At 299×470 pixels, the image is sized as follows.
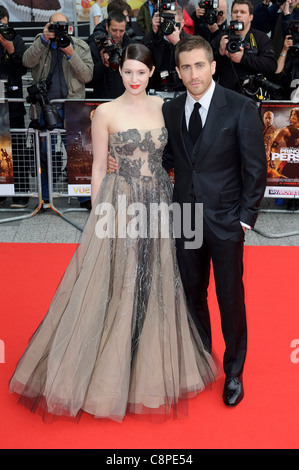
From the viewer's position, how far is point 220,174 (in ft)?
9.09

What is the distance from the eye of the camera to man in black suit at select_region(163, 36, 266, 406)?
270 cm

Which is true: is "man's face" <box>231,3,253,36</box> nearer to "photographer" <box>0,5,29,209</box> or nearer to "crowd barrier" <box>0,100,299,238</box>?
"crowd barrier" <box>0,100,299,238</box>

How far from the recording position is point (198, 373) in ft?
10.0

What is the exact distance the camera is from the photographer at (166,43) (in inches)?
209

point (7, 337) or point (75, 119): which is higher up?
point (75, 119)

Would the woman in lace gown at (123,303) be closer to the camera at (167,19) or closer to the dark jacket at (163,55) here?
the camera at (167,19)

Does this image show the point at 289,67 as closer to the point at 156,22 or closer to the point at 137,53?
the point at 156,22

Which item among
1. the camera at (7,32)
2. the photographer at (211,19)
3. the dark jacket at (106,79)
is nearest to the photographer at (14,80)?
the camera at (7,32)

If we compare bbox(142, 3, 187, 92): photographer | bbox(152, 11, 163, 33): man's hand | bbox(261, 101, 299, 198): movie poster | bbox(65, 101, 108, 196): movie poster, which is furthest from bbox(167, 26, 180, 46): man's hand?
bbox(261, 101, 299, 198): movie poster

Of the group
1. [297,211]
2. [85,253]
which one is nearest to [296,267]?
[297,211]

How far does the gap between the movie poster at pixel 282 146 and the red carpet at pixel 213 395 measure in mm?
1224

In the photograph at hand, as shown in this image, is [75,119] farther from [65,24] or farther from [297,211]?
[297,211]

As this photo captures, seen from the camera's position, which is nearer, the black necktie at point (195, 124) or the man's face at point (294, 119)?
the black necktie at point (195, 124)

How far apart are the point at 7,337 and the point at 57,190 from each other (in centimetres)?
278
